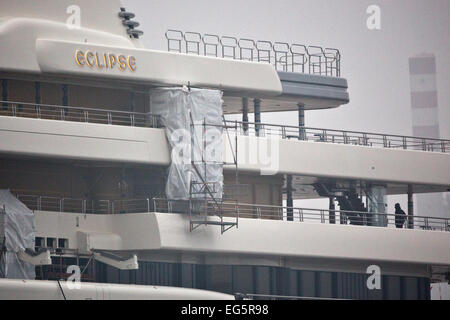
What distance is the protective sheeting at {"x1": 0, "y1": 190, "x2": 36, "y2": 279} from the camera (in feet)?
152

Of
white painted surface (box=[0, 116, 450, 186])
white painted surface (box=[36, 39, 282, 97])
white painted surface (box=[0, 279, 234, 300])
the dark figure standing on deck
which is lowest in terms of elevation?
white painted surface (box=[0, 279, 234, 300])

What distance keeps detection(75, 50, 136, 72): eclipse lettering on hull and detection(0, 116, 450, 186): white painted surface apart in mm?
1938

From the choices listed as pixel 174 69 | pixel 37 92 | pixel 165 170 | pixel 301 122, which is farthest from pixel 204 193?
pixel 301 122

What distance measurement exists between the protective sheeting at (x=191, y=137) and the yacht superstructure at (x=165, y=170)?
0.31 feet

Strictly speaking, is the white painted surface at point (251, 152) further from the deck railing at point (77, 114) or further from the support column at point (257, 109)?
the support column at point (257, 109)

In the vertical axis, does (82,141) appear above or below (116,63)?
below

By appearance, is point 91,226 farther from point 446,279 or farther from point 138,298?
point 446,279

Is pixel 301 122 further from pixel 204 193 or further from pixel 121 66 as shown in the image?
pixel 121 66

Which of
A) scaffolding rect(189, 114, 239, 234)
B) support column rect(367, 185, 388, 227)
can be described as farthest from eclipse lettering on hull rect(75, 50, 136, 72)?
support column rect(367, 185, 388, 227)

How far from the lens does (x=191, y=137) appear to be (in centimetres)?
5003

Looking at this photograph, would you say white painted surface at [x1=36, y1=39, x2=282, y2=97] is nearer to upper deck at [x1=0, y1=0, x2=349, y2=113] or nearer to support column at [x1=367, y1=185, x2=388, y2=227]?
upper deck at [x1=0, y1=0, x2=349, y2=113]

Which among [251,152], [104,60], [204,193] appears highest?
[104,60]

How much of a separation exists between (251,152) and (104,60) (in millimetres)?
6028
